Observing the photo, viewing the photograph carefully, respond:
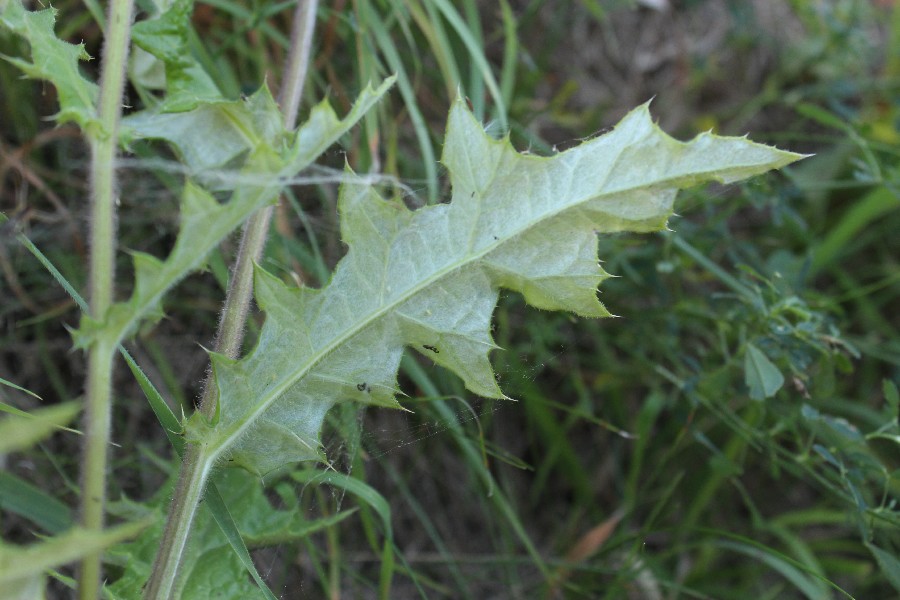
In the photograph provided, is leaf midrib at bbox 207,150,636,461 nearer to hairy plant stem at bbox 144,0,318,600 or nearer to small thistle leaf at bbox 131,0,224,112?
hairy plant stem at bbox 144,0,318,600

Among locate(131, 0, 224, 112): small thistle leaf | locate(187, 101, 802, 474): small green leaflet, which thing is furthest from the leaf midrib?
locate(131, 0, 224, 112): small thistle leaf

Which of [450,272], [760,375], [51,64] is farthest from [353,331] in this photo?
[760,375]

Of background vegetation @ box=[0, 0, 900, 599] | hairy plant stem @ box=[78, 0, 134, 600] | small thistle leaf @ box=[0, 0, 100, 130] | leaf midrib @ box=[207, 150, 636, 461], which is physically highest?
small thistle leaf @ box=[0, 0, 100, 130]

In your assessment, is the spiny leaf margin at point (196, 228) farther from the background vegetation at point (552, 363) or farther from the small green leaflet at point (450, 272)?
the background vegetation at point (552, 363)

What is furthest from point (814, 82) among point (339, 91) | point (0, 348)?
point (0, 348)

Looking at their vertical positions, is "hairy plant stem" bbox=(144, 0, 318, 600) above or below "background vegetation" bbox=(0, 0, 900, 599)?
above

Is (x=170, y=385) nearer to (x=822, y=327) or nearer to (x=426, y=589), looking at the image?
(x=426, y=589)

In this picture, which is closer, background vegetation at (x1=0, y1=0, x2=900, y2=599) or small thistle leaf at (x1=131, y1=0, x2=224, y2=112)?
small thistle leaf at (x1=131, y1=0, x2=224, y2=112)
